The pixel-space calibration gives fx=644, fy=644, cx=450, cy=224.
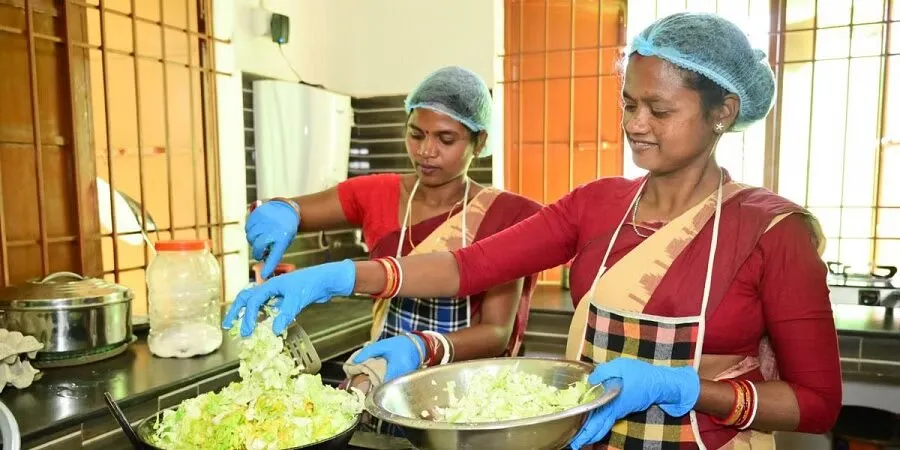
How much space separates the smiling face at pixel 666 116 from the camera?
120 centimetres

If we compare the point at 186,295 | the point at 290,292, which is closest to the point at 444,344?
the point at 290,292

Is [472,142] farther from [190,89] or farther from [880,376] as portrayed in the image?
[880,376]

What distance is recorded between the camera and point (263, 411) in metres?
1.14

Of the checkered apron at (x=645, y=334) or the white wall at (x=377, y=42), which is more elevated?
the white wall at (x=377, y=42)

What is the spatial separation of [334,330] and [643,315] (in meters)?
1.64

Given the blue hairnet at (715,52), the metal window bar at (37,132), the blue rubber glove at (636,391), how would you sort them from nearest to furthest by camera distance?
the blue rubber glove at (636,391)
the blue hairnet at (715,52)
the metal window bar at (37,132)

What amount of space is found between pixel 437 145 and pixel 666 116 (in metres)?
0.71

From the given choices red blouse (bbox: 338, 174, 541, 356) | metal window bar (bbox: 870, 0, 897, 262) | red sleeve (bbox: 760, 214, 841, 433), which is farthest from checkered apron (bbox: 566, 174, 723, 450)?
metal window bar (bbox: 870, 0, 897, 262)

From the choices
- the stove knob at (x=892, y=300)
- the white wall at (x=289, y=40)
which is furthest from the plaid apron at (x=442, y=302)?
the stove knob at (x=892, y=300)

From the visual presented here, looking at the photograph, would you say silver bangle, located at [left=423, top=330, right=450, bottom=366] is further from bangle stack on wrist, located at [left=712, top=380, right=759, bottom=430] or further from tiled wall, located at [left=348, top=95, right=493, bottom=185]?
tiled wall, located at [left=348, top=95, right=493, bottom=185]

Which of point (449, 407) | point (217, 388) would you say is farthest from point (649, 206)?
point (217, 388)

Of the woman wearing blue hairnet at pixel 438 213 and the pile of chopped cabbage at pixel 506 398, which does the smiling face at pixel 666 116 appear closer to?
the pile of chopped cabbage at pixel 506 398

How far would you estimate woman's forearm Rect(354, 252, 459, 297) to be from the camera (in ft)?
4.45

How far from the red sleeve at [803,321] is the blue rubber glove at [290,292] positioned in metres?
0.81
